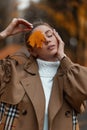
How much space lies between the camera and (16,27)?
417cm

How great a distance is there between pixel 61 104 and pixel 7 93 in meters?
0.43

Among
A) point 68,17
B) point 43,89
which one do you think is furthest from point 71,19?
point 43,89

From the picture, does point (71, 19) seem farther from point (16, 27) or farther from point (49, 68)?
point (49, 68)

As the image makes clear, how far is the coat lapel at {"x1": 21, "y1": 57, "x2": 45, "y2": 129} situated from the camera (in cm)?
376

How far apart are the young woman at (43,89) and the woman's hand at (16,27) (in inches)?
4.5

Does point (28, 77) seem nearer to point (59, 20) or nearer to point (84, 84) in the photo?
point (84, 84)

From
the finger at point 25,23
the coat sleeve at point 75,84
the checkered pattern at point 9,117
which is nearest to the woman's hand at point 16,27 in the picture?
the finger at point 25,23

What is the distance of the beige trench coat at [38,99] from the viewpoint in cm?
375

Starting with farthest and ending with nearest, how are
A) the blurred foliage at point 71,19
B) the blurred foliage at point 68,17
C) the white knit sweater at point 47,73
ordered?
the blurred foliage at point 68,17
the blurred foliage at point 71,19
the white knit sweater at point 47,73

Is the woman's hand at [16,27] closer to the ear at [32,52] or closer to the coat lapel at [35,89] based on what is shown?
the ear at [32,52]

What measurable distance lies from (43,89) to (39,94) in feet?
0.18

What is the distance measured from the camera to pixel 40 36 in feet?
12.9

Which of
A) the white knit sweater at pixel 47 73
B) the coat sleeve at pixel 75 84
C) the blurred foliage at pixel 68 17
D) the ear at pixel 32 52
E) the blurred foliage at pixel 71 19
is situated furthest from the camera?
the blurred foliage at pixel 68 17

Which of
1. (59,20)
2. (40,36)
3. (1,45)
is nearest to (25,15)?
(1,45)
